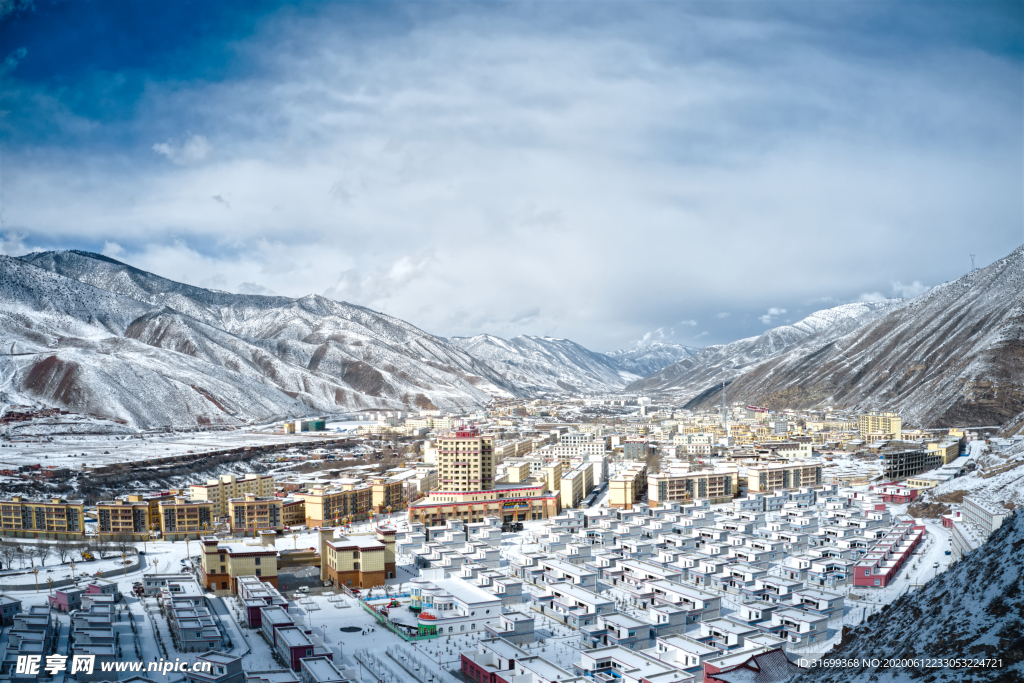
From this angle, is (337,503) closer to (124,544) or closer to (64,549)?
(124,544)

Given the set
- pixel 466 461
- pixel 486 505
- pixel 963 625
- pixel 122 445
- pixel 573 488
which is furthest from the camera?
pixel 122 445

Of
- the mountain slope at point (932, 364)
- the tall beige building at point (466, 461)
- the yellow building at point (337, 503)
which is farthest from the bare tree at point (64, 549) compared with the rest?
the mountain slope at point (932, 364)

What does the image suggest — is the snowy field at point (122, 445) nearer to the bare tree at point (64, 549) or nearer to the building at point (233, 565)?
the bare tree at point (64, 549)

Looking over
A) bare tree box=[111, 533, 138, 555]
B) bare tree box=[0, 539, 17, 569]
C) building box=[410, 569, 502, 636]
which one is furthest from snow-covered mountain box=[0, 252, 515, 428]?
building box=[410, 569, 502, 636]

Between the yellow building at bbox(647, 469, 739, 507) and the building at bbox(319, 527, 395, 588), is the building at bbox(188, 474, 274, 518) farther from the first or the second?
the yellow building at bbox(647, 469, 739, 507)

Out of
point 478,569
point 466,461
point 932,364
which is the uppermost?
point 932,364

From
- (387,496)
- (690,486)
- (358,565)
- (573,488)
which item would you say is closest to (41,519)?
(387,496)

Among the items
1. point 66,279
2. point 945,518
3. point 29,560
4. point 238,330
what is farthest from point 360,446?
point 238,330
